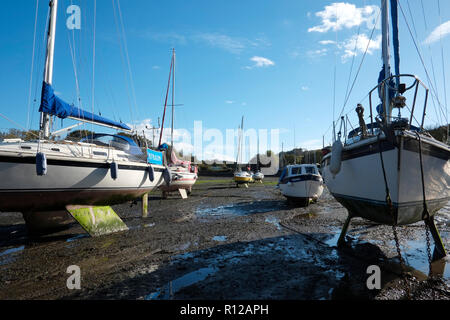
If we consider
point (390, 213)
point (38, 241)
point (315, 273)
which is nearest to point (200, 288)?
point (315, 273)

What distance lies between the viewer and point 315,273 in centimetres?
357

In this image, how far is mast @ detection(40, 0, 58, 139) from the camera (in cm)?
722

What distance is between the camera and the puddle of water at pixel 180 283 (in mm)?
2891

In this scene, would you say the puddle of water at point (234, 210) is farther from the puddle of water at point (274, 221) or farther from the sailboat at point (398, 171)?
the sailboat at point (398, 171)

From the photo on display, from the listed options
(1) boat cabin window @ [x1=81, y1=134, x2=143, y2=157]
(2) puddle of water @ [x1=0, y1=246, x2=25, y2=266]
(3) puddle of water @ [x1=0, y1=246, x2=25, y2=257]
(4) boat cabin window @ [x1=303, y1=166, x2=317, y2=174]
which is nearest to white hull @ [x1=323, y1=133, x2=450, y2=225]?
(4) boat cabin window @ [x1=303, y1=166, x2=317, y2=174]

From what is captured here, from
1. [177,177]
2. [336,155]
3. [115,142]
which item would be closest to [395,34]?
[336,155]

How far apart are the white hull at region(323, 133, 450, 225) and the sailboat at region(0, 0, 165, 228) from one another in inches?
234

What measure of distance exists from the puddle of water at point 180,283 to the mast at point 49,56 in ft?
21.2

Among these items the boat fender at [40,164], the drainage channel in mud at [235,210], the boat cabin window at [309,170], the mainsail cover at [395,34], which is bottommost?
the drainage channel in mud at [235,210]

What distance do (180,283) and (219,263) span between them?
37.3 inches

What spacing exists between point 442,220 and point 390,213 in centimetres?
555

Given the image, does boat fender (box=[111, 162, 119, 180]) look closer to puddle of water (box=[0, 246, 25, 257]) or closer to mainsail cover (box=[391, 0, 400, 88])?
puddle of water (box=[0, 246, 25, 257])

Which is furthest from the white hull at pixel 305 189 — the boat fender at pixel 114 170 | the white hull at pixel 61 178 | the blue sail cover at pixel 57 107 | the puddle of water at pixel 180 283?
the blue sail cover at pixel 57 107

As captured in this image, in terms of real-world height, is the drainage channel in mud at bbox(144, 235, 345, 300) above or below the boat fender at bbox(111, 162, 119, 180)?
below
